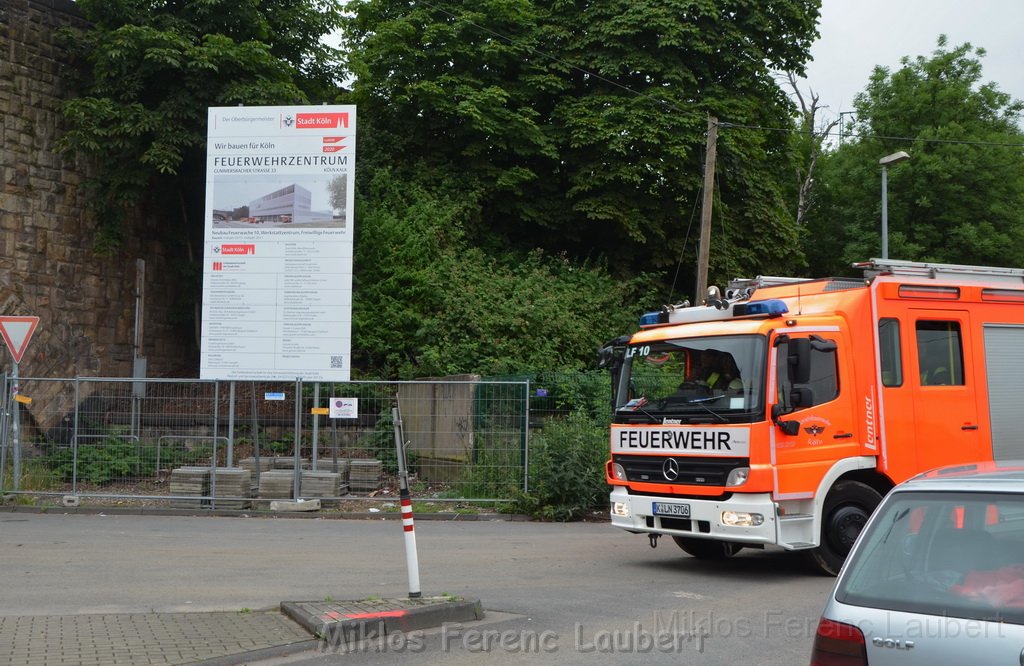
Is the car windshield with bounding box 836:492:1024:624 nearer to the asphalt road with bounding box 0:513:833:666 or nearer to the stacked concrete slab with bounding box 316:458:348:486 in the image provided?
the asphalt road with bounding box 0:513:833:666

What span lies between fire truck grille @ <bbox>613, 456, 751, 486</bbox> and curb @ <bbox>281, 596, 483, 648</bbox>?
279cm

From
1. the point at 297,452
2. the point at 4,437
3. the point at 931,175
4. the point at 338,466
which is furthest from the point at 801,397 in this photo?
the point at 931,175

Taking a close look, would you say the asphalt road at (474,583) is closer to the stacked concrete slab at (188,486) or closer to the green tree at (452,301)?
the stacked concrete slab at (188,486)

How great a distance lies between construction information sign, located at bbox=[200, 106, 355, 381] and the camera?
1670 centimetres

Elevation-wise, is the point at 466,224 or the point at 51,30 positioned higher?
the point at 51,30

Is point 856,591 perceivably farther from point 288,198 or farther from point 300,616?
point 288,198

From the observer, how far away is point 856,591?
3.86m

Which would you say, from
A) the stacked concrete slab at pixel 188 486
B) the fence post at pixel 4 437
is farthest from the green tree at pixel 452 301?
the fence post at pixel 4 437

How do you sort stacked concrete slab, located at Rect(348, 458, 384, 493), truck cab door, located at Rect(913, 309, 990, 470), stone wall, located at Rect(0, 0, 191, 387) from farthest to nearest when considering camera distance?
stone wall, located at Rect(0, 0, 191, 387) → stacked concrete slab, located at Rect(348, 458, 384, 493) → truck cab door, located at Rect(913, 309, 990, 470)

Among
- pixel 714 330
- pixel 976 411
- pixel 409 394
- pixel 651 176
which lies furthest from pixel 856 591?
pixel 651 176

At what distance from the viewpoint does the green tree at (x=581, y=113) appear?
25.8 metres

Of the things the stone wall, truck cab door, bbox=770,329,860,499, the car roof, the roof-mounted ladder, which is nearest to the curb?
truck cab door, bbox=770,329,860,499

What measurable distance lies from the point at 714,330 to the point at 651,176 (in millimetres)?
17151

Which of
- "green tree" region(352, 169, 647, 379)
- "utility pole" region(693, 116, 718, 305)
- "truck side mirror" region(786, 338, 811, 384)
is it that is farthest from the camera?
"utility pole" region(693, 116, 718, 305)
